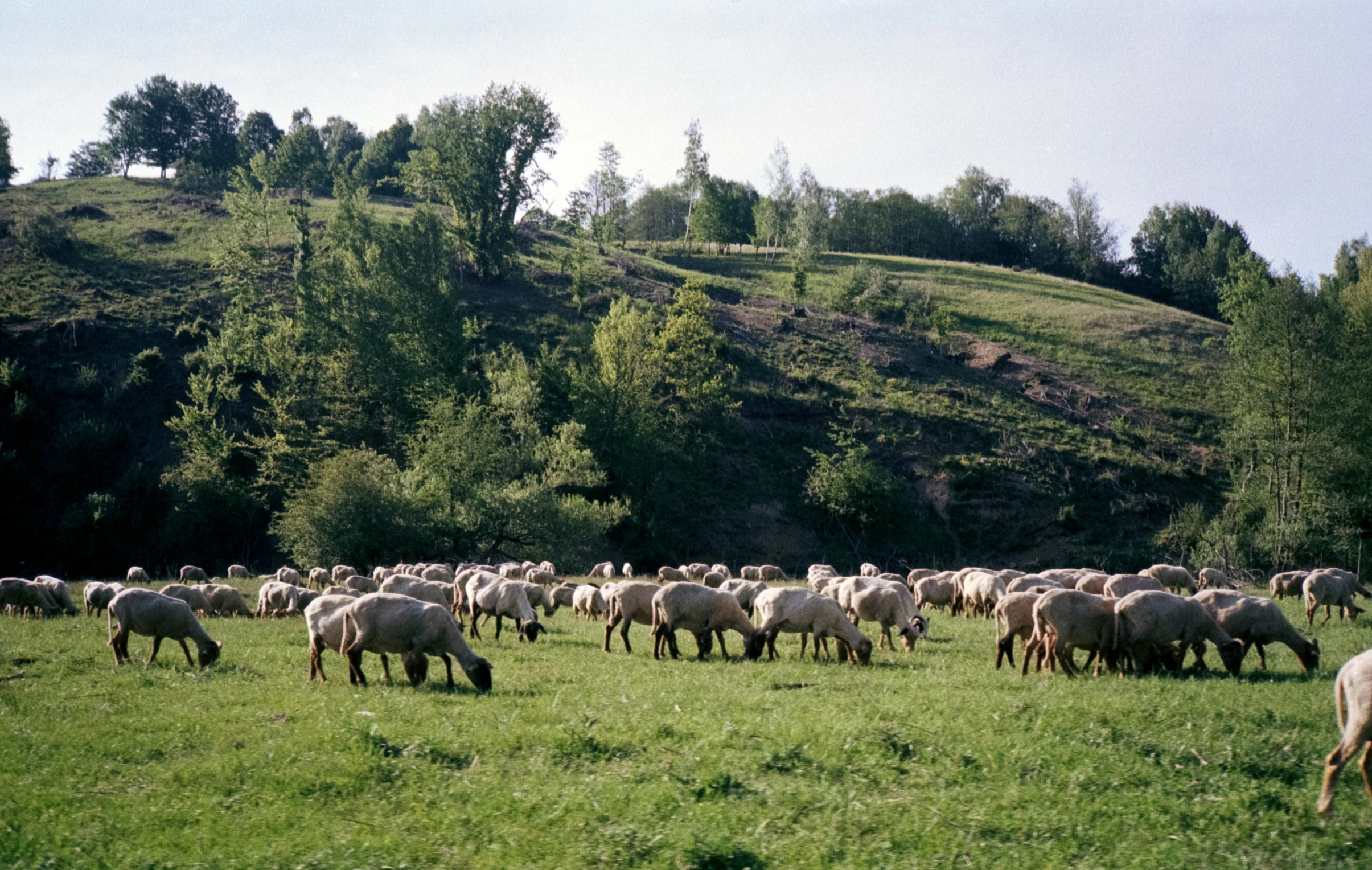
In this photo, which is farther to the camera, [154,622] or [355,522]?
[355,522]

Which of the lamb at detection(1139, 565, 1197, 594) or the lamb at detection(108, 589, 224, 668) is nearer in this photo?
the lamb at detection(108, 589, 224, 668)

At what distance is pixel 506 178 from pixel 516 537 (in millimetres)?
46594

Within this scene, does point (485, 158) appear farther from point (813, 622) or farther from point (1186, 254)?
point (1186, 254)

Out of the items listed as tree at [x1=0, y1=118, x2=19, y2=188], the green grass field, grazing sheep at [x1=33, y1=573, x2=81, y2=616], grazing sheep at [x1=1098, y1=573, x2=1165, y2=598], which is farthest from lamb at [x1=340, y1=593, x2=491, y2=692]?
tree at [x1=0, y1=118, x2=19, y2=188]

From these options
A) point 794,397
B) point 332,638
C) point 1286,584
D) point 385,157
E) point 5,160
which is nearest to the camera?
point 332,638

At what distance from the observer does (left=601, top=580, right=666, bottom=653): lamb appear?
21.3 metres

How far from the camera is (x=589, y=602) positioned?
96.6 ft

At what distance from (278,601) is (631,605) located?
1349 centimetres

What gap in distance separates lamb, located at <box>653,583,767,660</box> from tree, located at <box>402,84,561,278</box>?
231ft

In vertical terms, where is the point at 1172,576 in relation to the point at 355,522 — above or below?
above

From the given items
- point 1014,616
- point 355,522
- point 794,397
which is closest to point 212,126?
point 794,397

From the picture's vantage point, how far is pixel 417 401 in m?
63.7

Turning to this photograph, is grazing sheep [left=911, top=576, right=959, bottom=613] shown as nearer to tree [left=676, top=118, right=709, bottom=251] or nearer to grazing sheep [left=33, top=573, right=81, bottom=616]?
grazing sheep [left=33, top=573, right=81, bottom=616]

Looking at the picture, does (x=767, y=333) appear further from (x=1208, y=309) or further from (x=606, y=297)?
(x=1208, y=309)
